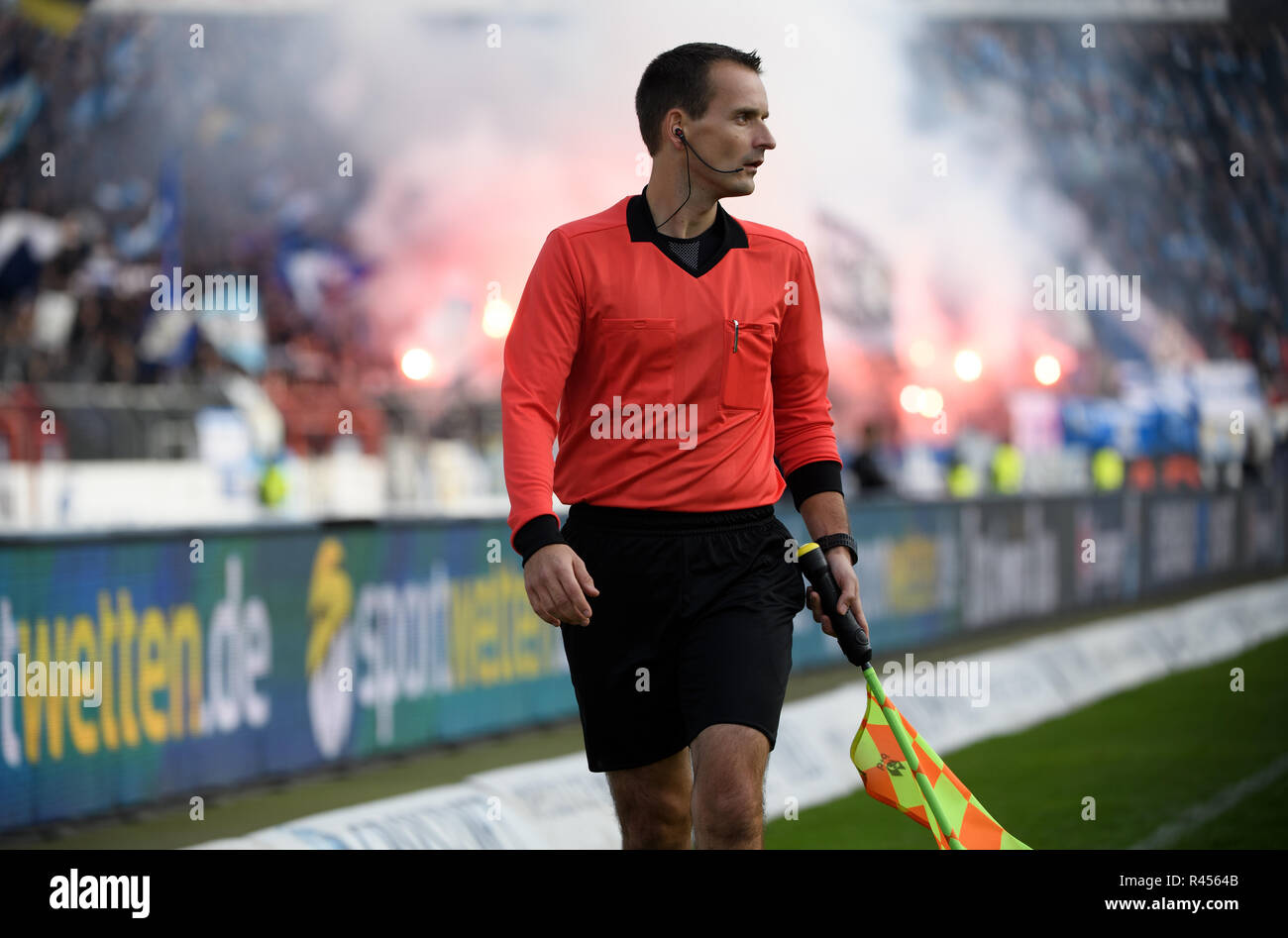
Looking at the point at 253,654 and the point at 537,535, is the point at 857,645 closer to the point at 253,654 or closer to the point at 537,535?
the point at 537,535

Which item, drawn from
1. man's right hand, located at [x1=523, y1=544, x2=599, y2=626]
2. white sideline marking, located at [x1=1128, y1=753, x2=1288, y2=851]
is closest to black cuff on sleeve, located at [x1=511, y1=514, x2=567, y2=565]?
man's right hand, located at [x1=523, y1=544, x2=599, y2=626]

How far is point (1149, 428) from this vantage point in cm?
3900

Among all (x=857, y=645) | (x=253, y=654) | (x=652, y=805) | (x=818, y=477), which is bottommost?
(x=652, y=805)

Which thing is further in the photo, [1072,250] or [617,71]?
[1072,250]

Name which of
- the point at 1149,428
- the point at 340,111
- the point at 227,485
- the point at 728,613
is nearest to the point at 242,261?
the point at 340,111

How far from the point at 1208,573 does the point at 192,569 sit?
17.5 meters

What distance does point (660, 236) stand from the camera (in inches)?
170

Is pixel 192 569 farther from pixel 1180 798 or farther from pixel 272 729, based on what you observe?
pixel 1180 798

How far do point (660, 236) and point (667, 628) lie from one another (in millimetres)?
872

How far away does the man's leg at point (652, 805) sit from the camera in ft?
14.2

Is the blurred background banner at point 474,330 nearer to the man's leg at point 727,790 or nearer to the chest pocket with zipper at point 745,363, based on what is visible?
the man's leg at point 727,790

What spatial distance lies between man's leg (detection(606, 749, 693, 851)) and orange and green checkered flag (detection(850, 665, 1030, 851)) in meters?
0.41

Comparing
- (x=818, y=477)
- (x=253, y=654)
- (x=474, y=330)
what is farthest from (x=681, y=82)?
(x=474, y=330)

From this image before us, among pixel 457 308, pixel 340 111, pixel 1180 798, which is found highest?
pixel 340 111
